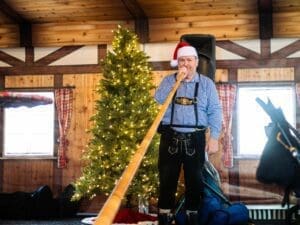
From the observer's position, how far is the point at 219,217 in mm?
3652

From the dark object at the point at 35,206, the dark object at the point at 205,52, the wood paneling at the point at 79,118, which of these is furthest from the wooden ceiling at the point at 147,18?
the dark object at the point at 35,206

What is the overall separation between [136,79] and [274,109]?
10.8 feet

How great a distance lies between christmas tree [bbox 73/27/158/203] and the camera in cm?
568

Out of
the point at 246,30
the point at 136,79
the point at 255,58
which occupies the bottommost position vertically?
the point at 136,79

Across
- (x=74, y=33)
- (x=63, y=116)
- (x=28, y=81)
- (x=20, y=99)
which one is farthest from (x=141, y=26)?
(x=20, y=99)

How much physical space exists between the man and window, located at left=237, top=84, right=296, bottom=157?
479 centimetres

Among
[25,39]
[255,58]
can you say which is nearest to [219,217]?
[255,58]

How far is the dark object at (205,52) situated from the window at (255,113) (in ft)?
8.30

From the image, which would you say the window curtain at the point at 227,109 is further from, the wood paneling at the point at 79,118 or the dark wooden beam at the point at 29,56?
the dark wooden beam at the point at 29,56

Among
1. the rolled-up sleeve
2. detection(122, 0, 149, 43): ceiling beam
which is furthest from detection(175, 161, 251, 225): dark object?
detection(122, 0, 149, 43): ceiling beam

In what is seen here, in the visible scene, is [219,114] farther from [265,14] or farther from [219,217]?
[265,14]

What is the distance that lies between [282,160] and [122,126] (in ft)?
10.8

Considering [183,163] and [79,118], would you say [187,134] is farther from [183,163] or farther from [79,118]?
[79,118]

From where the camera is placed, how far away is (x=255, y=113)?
7672 mm
